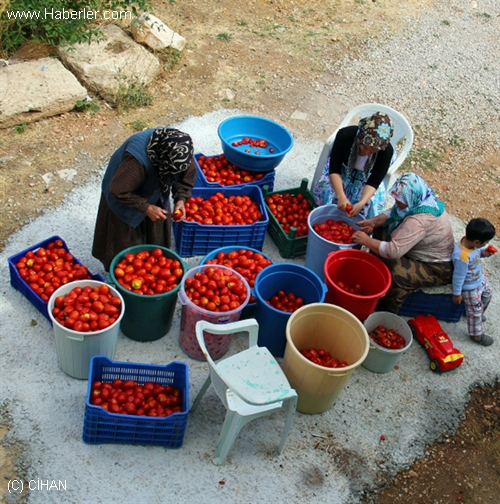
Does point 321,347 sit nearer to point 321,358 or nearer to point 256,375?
point 321,358

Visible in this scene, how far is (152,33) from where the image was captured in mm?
6809

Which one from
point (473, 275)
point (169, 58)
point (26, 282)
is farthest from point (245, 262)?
point (169, 58)

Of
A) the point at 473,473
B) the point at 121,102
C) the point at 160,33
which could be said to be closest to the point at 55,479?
the point at 473,473

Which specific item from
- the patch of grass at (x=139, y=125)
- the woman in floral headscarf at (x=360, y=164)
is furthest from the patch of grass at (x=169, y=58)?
the woman in floral headscarf at (x=360, y=164)

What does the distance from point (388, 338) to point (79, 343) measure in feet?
7.56

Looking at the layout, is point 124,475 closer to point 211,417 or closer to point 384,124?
point 211,417

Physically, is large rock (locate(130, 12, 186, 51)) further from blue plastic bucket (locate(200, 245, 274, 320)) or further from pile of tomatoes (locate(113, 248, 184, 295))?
pile of tomatoes (locate(113, 248, 184, 295))

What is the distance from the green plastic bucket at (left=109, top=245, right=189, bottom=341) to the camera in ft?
12.1

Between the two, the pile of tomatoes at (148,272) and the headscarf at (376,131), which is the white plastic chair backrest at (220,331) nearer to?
the pile of tomatoes at (148,272)

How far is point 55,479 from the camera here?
3.19 m

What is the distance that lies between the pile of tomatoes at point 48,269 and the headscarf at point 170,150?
42.9 inches

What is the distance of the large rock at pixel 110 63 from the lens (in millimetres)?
6168

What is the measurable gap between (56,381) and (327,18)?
24.3 ft

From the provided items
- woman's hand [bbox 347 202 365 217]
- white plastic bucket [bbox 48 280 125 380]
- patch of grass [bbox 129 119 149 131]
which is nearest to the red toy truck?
woman's hand [bbox 347 202 365 217]
